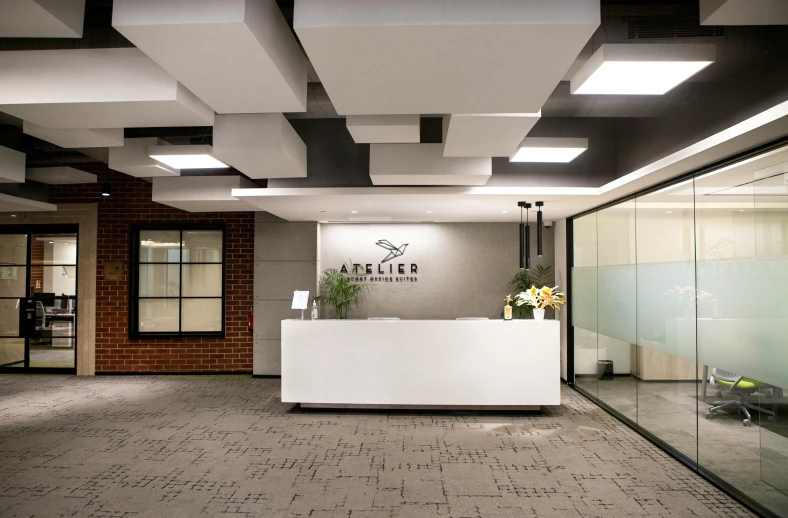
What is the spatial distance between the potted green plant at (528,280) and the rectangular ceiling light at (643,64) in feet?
17.4

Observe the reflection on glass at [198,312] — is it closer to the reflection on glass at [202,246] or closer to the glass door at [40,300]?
the reflection on glass at [202,246]

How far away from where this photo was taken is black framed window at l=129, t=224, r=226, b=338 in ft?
28.5

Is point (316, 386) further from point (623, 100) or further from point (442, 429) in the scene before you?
point (623, 100)

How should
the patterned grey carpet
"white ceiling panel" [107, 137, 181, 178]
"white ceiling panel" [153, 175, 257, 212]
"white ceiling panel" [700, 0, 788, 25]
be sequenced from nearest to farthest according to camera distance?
"white ceiling panel" [700, 0, 788, 25] → the patterned grey carpet → "white ceiling panel" [107, 137, 181, 178] → "white ceiling panel" [153, 175, 257, 212]

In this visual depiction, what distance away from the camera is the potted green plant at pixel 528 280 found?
8.37 meters

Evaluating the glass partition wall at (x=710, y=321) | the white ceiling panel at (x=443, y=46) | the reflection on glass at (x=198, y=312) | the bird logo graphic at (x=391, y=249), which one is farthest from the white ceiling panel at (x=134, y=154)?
the glass partition wall at (x=710, y=321)

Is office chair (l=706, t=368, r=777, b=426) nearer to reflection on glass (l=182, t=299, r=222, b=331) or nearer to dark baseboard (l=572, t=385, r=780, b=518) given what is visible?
dark baseboard (l=572, t=385, r=780, b=518)

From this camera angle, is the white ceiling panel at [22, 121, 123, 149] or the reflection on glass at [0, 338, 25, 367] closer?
the white ceiling panel at [22, 121, 123, 149]

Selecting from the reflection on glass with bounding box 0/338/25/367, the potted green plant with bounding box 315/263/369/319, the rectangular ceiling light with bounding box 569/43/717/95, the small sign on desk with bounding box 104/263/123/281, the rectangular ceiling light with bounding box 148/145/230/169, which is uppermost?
the rectangular ceiling light with bounding box 569/43/717/95

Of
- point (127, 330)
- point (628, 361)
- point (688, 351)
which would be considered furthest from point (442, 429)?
point (127, 330)

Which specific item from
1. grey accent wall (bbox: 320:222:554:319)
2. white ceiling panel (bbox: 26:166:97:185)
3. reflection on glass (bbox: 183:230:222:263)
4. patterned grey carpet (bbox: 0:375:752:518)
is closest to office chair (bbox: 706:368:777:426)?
patterned grey carpet (bbox: 0:375:752:518)

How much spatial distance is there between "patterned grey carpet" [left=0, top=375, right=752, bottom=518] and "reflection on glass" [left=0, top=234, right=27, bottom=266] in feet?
10.6

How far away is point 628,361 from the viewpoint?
5570mm

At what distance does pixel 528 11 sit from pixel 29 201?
7.77 metres
